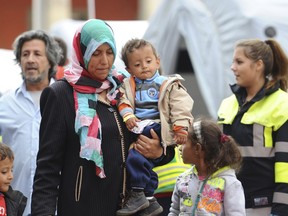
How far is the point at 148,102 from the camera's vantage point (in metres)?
4.73

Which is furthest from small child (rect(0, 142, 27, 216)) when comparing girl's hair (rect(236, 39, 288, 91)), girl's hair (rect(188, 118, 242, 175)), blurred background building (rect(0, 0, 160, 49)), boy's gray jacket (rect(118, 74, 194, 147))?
blurred background building (rect(0, 0, 160, 49))

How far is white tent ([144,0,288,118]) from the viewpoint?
866 centimetres

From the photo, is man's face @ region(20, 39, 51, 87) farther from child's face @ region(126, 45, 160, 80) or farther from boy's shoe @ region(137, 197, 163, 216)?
boy's shoe @ region(137, 197, 163, 216)

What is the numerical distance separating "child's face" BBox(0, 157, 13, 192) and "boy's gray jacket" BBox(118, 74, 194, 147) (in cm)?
71

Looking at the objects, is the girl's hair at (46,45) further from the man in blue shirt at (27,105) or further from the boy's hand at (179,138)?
the boy's hand at (179,138)

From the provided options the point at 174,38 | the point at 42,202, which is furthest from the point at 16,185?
the point at 174,38

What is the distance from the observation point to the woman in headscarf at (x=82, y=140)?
4.47 m

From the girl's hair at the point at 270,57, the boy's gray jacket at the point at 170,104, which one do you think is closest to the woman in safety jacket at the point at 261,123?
the girl's hair at the point at 270,57

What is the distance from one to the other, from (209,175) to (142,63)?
26.3 inches

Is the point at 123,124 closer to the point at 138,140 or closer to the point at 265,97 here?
the point at 138,140

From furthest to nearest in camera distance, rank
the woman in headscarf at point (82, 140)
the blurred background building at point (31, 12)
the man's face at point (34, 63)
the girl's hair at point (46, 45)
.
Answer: the blurred background building at point (31, 12) < the girl's hair at point (46, 45) < the man's face at point (34, 63) < the woman in headscarf at point (82, 140)

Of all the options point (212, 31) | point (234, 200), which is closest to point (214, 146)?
point (234, 200)

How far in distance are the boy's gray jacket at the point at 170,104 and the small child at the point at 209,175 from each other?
0.32 feet

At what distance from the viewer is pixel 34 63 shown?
609cm
